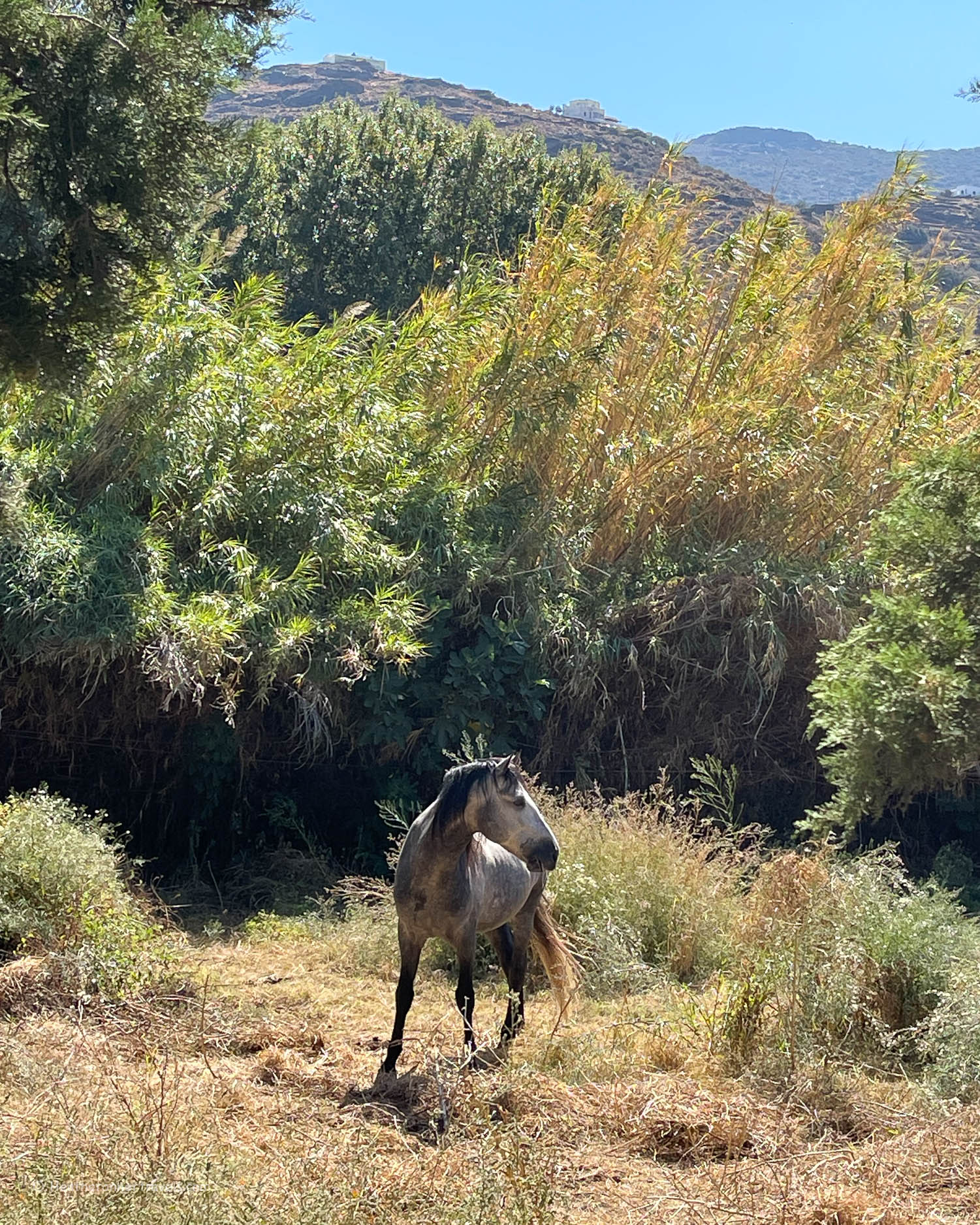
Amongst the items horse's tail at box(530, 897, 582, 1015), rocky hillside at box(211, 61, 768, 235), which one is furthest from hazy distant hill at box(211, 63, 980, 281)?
horse's tail at box(530, 897, 582, 1015)

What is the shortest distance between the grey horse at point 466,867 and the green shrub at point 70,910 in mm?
1485

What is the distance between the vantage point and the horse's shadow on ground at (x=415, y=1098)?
183 inches

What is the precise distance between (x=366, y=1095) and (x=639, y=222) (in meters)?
7.91

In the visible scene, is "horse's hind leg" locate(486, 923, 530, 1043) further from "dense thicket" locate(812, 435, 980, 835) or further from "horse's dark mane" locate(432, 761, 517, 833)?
"dense thicket" locate(812, 435, 980, 835)

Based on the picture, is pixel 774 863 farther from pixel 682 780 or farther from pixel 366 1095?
pixel 682 780

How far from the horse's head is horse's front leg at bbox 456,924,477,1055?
1.62 feet

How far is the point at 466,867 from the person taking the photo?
534 centimetres

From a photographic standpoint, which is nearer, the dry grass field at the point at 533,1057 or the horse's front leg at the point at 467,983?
the dry grass field at the point at 533,1057

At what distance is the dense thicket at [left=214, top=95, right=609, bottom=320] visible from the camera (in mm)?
20891

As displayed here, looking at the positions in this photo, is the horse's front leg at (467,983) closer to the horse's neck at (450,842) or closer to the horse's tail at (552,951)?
the horse's neck at (450,842)

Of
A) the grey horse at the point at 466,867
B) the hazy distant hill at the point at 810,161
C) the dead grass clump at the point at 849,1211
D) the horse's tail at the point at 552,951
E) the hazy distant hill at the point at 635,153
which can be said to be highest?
the hazy distant hill at the point at 810,161

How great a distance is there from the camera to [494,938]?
6.31 metres

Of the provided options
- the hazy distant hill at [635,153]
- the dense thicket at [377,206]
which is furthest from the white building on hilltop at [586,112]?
the dense thicket at [377,206]

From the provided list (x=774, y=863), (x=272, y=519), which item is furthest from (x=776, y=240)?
(x=774, y=863)
